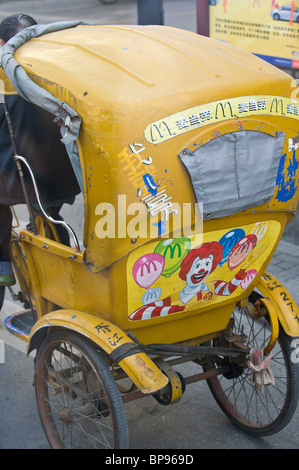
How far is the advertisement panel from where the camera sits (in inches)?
207

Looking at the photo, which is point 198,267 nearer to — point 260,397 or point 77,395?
point 77,395

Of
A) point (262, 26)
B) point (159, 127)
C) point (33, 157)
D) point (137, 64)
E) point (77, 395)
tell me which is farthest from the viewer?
point (262, 26)

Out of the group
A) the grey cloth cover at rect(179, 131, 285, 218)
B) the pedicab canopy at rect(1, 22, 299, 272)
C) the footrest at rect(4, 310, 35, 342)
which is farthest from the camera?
the footrest at rect(4, 310, 35, 342)

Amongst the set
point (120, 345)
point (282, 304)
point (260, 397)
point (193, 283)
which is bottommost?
point (260, 397)

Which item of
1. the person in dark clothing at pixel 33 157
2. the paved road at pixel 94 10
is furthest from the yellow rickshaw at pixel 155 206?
the paved road at pixel 94 10

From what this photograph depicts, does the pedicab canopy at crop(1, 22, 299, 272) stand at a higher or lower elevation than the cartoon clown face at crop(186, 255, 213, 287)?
higher

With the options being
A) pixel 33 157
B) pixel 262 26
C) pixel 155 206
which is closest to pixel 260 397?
pixel 155 206

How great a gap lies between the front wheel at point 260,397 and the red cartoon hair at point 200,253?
0.63 m

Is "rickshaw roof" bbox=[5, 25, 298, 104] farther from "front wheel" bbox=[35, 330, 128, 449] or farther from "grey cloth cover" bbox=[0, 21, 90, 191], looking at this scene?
"front wheel" bbox=[35, 330, 128, 449]

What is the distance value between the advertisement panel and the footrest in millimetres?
3185

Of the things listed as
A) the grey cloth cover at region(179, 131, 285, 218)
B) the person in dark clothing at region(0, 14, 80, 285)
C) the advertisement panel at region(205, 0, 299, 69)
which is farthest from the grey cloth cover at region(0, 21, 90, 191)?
the advertisement panel at region(205, 0, 299, 69)

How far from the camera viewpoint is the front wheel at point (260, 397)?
10.2 ft

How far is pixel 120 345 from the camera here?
266 cm

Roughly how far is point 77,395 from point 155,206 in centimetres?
114
